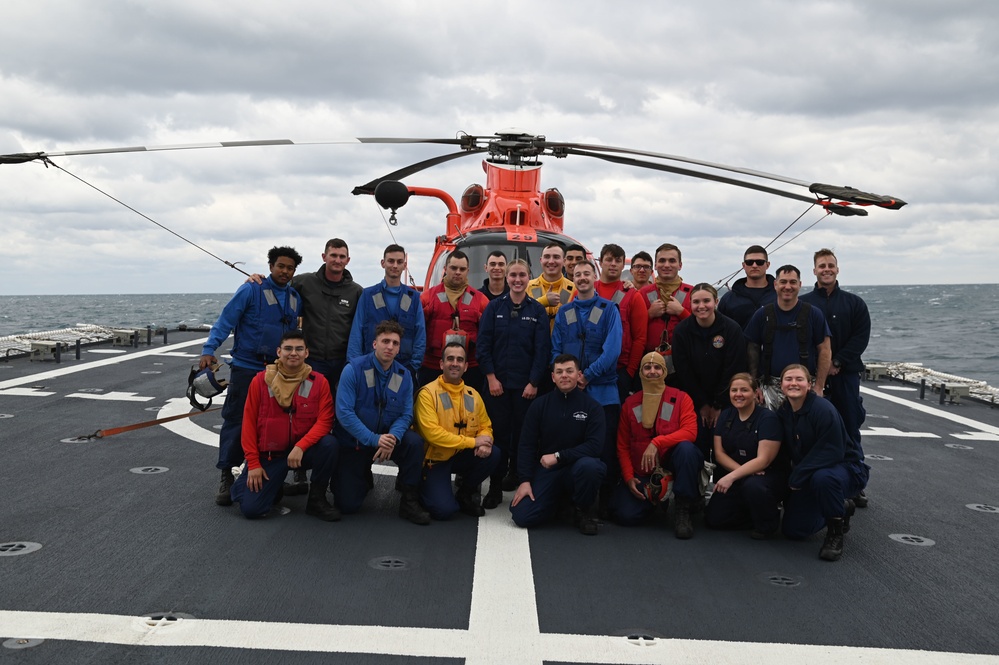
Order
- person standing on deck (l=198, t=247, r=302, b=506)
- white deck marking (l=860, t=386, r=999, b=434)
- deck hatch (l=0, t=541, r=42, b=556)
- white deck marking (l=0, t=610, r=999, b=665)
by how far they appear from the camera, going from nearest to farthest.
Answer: white deck marking (l=0, t=610, r=999, b=665), deck hatch (l=0, t=541, r=42, b=556), person standing on deck (l=198, t=247, r=302, b=506), white deck marking (l=860, t=386, r=999, b=434)

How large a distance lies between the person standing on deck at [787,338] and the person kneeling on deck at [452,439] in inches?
76.4

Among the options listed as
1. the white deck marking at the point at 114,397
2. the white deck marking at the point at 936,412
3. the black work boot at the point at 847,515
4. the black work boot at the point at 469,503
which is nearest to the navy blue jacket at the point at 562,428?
the black work boot at the point at 469,503

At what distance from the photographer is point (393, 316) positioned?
5684mm

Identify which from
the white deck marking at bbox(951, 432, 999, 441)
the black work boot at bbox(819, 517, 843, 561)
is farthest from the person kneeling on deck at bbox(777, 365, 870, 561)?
the white deck marking at bbox(951, 432, 999, 441)

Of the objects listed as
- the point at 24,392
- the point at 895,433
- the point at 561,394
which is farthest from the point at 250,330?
the point at 895,433

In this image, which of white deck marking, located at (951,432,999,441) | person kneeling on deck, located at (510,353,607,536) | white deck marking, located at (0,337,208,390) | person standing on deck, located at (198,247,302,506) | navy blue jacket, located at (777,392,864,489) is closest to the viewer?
navy blue jacket, located at (777,392,864,489)

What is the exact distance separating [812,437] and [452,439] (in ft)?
7.68

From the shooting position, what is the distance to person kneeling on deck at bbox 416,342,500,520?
5.27m

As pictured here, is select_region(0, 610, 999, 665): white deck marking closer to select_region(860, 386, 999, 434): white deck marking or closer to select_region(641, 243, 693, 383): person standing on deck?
select_region(641, 243, 693, 383): person standing on deck

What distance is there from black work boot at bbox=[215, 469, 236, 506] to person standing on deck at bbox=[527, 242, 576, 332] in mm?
2595

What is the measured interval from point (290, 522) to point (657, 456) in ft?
8.15

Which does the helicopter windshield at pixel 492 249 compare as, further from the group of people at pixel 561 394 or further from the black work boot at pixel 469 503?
the black work boot at pixel 469 503

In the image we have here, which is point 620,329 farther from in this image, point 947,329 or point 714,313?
point 947,329

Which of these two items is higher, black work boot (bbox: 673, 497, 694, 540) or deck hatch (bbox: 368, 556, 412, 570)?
black work boot (bbox: 673, 497, 694, 540)
